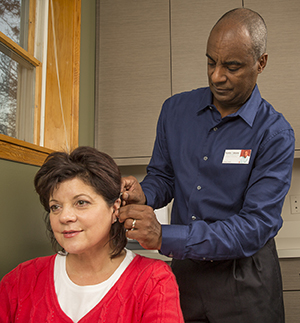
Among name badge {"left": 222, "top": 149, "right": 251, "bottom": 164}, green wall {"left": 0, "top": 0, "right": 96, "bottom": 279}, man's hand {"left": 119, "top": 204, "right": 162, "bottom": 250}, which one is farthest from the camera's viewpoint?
green wall {"left": 0, "top": 0, "right": 96, "bottom": 279}

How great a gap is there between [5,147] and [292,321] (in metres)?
2.07

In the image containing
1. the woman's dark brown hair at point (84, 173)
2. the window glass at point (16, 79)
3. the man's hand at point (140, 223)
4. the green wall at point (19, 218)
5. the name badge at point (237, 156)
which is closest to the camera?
the man's hand at point (140, 223)

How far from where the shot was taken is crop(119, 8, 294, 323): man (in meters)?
1.04

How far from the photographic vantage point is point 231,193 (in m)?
1.22

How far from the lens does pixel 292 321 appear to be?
87.0 inches

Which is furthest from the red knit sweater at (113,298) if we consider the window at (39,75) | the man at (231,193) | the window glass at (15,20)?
the window glass at (15,20)

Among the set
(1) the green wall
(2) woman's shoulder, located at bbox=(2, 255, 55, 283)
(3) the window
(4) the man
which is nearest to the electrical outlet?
(4) the man

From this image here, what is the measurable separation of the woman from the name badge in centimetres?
41

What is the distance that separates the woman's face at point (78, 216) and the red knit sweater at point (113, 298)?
160 mm

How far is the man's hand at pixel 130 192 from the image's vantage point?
1114 millimetres

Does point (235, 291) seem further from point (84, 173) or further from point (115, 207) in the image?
point (84, 173)

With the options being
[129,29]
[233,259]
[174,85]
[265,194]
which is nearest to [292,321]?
[233,259]

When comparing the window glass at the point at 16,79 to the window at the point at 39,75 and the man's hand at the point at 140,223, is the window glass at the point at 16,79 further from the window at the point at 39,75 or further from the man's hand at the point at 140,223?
the man's hand at the point at 140,223

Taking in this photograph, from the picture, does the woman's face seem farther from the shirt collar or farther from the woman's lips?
the shirt collar
